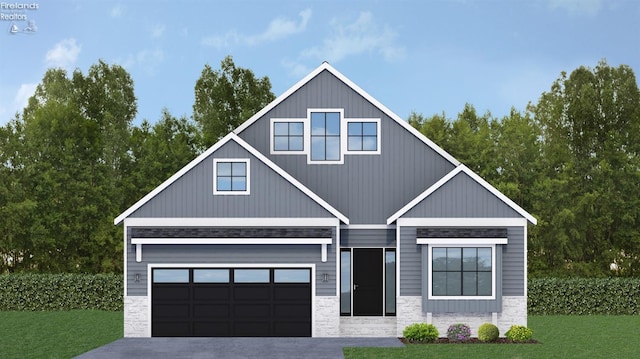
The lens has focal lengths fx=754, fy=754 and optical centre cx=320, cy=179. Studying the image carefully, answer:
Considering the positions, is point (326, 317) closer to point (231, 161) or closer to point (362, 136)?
point (231, 161)

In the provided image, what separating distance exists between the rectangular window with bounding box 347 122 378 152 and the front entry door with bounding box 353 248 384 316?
11.0 ft

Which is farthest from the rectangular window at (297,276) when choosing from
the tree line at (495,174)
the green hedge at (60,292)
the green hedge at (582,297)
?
the tree line at (495,174)

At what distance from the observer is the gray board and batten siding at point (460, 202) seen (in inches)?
864

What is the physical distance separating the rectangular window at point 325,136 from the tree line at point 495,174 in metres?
14.5

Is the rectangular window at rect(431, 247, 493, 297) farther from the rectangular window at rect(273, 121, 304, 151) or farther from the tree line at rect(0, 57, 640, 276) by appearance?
the tree line at rect(0, 57, 640, 276)

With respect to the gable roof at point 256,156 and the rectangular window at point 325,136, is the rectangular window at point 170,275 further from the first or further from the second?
the rectangular window at point 325,136

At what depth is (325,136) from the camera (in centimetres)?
2364

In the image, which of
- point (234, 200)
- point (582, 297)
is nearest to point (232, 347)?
point (234, 200)

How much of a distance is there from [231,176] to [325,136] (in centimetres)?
345

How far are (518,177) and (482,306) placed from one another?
16321mm

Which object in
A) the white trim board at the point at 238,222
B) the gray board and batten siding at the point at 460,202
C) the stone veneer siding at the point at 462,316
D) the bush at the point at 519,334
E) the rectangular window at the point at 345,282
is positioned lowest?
the bush at the point at 519,334

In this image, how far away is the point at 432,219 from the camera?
2189 centimetres

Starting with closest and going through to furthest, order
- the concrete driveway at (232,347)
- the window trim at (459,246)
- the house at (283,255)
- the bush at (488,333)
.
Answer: the concrete driveway at (232,347)
the bush at (488,333)
the window trim at (459,246)
the house at (283,255)

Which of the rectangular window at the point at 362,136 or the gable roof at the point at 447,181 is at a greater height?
the rectangular window at the point at 362,136
